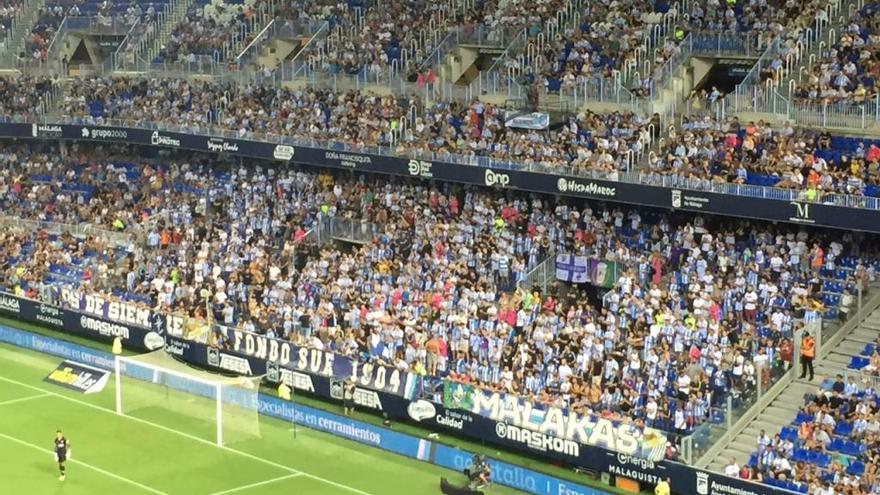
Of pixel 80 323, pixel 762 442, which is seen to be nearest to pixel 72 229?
pixel 80 323

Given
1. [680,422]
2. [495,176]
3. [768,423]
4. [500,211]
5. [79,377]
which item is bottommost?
[79,377]

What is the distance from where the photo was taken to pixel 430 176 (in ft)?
151

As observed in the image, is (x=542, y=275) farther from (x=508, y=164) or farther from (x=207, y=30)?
(x=207, y=30)

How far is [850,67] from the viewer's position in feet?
132

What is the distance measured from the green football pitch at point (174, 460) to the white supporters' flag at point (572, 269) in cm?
762

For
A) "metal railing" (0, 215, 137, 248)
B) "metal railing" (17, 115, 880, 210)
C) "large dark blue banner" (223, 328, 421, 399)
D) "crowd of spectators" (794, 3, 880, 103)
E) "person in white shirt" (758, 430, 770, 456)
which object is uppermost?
"crowd of spectators" (794, 3, 880, 103)

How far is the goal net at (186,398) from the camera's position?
3994 centimetres

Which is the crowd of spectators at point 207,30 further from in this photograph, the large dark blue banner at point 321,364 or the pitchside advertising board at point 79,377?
the large dark blue banner at point 321,364

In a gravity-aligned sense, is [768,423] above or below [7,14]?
below

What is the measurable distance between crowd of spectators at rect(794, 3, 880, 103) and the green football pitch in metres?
13.4

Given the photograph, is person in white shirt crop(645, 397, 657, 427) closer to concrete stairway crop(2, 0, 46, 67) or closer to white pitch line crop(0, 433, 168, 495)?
white pitch line crop(0, 433, 168, 495)

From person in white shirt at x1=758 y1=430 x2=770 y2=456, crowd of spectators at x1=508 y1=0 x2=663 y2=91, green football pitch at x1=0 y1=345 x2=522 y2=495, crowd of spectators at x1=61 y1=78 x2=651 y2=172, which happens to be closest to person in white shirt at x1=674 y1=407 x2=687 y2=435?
person in white shirt at x1=758 y1=430 x2=770 y2=456

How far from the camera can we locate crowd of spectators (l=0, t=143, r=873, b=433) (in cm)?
3684

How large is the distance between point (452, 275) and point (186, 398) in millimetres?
7903
